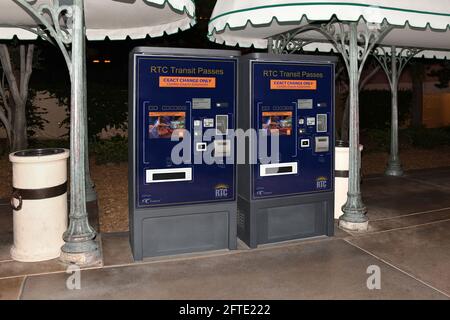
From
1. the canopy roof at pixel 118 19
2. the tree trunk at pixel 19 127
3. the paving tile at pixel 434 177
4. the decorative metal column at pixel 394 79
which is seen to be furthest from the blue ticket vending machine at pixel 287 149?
the tree trunk at pixel 19 127

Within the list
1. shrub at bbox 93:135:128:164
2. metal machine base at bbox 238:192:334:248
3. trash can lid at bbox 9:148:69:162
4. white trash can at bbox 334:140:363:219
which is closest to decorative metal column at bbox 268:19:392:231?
white trash can at bbox 334:140:363:219

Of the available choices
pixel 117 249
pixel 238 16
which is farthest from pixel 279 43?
pixel 117 249

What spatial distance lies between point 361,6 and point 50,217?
4357 millimetres

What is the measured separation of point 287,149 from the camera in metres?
5.88

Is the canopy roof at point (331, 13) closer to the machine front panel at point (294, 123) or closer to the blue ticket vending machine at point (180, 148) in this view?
the machine front panel at point (294, 123)

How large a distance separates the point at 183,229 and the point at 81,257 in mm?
1165

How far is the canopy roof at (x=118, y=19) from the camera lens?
→ 6315 mm

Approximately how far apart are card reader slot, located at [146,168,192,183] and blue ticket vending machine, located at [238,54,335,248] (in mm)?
777

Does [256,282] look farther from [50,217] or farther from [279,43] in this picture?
[279,43]

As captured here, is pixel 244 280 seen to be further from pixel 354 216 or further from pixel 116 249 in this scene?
pixel 354 216

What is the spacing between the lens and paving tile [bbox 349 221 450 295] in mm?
5012

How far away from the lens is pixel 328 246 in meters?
5.90

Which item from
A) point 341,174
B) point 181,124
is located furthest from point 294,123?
point 341,174

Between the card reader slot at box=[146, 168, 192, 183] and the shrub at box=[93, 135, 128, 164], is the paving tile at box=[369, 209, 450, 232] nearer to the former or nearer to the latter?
the card reader slot at box=[146, 168, 192, 183]
